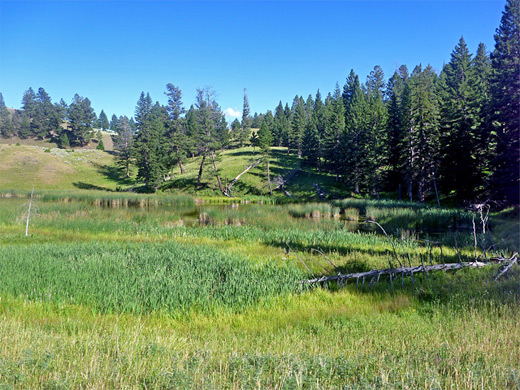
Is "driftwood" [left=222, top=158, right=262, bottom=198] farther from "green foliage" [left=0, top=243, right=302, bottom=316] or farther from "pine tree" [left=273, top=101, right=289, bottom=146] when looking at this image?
"green foliage" [left=0, top=243, right=302, bottom=316]

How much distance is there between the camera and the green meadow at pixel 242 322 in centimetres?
393

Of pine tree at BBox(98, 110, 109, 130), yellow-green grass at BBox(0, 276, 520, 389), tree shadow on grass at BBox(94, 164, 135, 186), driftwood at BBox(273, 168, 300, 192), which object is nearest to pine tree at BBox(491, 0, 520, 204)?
yellow-green grass at BBox(0, 276, 520, 389)

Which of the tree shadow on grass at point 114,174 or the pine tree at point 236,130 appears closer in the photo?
the tree shadow on grass at point 114,174

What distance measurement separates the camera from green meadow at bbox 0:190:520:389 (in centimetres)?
393

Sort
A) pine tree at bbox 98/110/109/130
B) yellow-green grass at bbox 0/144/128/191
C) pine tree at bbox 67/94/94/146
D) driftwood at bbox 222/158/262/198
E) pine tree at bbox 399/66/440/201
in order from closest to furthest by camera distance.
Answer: pine tree at bbox 399/66/440/201 → driftwood at bbox 222/158/262/198 → yellow-green grass at bbox 0/144/128/191 → pine tree at bbox 67/94/94/146 → pine tree at bbox 98/110/109/130

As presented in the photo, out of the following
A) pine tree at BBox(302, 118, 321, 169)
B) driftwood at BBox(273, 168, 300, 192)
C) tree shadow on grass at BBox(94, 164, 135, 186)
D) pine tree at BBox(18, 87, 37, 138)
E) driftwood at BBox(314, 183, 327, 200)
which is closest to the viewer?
driftwood at BBox(314, 183, 327, 200)

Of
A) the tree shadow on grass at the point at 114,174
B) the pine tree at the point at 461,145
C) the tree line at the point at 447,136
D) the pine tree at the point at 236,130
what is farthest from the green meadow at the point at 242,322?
the pine tree at the point at 236,130

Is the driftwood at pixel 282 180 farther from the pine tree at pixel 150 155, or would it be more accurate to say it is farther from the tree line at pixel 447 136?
the pine tree at pixel 150 155

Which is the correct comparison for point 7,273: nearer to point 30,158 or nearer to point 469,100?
point 469,100

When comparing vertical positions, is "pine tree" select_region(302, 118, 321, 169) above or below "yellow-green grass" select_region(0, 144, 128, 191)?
above

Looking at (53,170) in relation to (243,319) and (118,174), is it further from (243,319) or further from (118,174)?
(243,319)

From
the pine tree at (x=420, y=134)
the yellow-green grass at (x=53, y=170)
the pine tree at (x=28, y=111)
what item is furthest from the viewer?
the pine tree at (x=28, y=111)

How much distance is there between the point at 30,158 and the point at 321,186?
71466 millimetres

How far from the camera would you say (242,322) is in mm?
7551
